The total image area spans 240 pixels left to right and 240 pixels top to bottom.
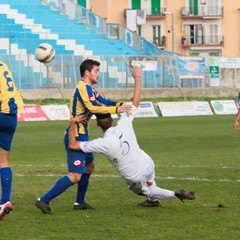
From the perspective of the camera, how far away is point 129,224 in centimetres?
1141

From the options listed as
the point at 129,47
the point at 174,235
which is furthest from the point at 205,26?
the point at 174,235

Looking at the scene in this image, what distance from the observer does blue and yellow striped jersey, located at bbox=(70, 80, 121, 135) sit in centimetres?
1246

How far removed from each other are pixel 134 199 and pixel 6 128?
9.15 feet

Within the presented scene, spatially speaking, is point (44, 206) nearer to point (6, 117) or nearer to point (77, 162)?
point (77, 162)

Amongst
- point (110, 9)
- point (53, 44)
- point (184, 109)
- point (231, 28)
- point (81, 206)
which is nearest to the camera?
point (81, 206)

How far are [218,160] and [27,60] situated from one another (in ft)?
112

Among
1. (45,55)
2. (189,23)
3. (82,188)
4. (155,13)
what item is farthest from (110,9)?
(82,188)

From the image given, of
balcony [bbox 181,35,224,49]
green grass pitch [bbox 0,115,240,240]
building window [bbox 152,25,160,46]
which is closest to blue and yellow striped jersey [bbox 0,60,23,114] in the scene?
green grass pitch [bbox 0,115,240,240]

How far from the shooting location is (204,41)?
102562mm

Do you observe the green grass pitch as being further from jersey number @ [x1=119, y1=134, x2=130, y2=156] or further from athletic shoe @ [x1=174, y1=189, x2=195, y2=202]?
jersey number @ [x1=119, y1=134, x2=130, y2=156]

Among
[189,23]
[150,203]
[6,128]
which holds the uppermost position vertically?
[189,23]

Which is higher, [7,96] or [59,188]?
[7,96]

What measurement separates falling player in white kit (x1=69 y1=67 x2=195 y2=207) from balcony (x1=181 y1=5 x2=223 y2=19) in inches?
3528

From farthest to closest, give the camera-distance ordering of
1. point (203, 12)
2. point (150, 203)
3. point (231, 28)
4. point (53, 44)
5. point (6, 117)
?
point (203, 12) < point (231, 28) < point (53, 44) < point (150, 203) < point (6, 117)
